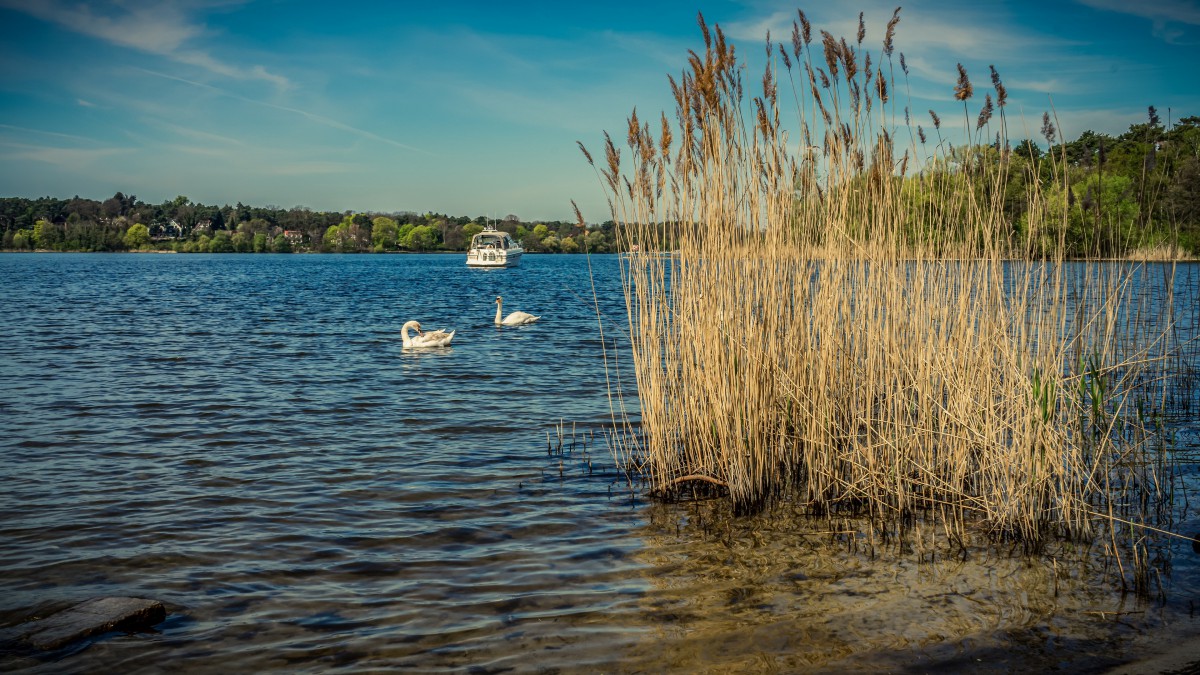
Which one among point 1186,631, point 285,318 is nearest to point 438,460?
point 1186,631

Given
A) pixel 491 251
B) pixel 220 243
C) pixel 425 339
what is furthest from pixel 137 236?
pixel 425 339

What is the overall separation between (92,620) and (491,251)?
67033 mm

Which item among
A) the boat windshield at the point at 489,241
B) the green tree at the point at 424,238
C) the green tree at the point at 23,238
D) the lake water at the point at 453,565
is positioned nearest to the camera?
the lake water at the point at 453,565

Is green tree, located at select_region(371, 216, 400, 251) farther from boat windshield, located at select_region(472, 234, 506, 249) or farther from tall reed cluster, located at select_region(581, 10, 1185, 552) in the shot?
tall reed cluster, located at select_region(581, 10, 1185, 552)

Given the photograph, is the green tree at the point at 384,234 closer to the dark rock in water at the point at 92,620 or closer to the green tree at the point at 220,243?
the green tree at the point at 220,243

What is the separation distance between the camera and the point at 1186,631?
3744 mm

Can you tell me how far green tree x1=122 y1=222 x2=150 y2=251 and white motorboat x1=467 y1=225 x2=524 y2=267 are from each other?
9371 cm

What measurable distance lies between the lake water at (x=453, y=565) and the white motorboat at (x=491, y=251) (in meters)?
60.3

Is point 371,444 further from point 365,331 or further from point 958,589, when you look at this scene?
point 365,331

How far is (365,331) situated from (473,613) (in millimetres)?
17627

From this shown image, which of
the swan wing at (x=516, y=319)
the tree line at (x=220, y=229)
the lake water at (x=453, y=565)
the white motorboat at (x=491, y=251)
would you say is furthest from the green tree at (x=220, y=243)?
the lake water at (x=453, y=565)

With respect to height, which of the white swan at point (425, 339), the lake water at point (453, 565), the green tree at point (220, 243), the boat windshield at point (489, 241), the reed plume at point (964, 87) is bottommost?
→ the lake water at point (453, 565)

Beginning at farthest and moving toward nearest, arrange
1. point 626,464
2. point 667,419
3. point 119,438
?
point 119,438, point 626,464, point 667,419

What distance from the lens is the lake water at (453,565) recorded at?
3869mm
